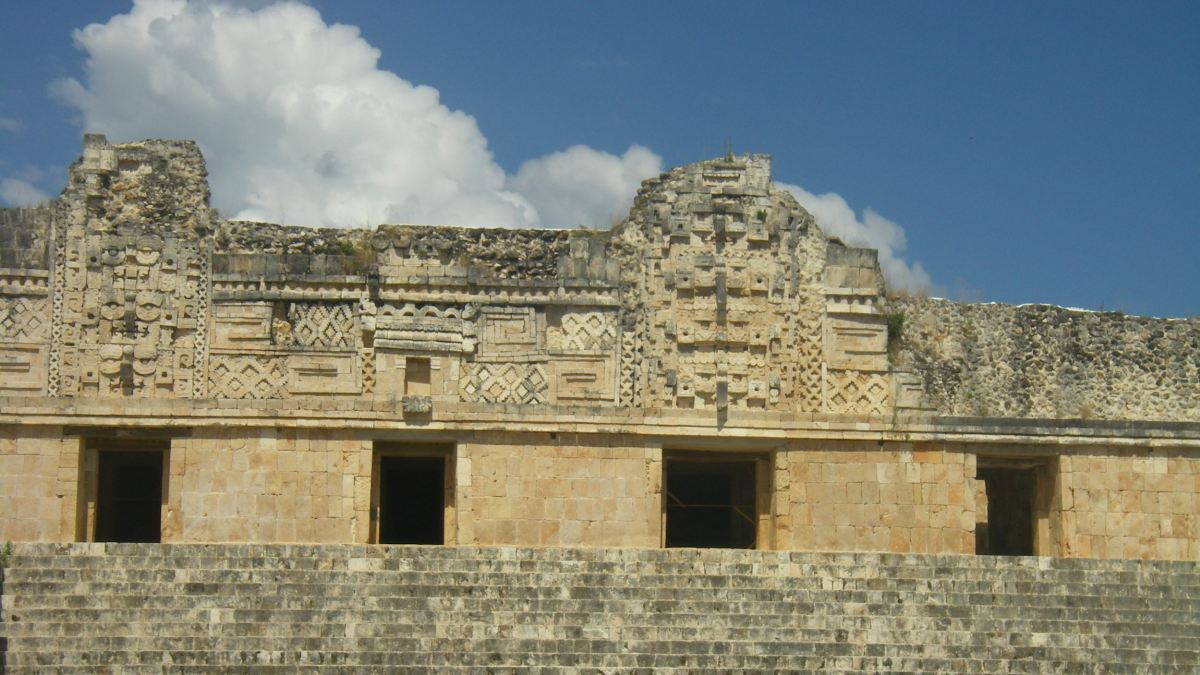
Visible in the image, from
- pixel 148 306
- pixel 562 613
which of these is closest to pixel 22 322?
pixel 148 306

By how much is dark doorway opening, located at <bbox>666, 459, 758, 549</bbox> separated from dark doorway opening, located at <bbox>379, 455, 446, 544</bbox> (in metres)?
2.92

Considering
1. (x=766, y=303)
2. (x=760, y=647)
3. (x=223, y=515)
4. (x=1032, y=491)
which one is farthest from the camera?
(x=1032, y=491)

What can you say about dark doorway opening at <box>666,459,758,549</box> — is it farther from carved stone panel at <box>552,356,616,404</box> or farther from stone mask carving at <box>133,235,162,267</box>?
stone mask carving at <box>133,235,162,267</box>

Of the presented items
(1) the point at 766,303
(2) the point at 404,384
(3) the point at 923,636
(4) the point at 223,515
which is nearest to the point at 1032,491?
(1) the point at 766,303

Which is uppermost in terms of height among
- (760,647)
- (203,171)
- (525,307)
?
(203,171)

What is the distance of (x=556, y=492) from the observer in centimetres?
1875

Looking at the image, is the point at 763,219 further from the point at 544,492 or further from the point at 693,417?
the point at 544,492

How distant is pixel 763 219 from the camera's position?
19750mm

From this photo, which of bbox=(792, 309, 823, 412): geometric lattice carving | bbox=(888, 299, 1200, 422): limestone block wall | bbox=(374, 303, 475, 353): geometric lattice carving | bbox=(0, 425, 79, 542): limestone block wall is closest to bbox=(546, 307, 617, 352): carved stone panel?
bbox=(374, 303, 475, 353): geometric lattice carving

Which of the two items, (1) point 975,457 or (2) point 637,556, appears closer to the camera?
(2) point 637,556

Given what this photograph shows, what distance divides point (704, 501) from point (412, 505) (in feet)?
12.1

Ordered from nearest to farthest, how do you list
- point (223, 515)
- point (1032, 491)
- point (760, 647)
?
1. point (760, 647)
2. point (223, 515)
3. point (1032, 491)

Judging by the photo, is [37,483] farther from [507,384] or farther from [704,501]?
[704,501]

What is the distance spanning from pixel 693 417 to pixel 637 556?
2.75 m
